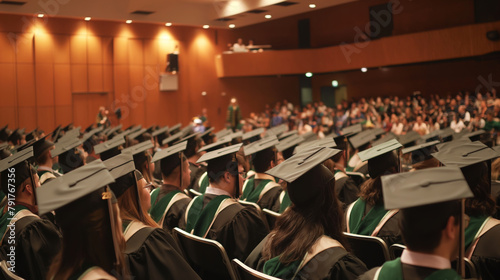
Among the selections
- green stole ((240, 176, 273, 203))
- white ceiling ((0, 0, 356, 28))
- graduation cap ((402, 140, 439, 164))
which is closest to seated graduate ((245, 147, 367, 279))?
green stole ((240, 176, 273, 203))

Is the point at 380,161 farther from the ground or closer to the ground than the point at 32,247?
farther from the ground

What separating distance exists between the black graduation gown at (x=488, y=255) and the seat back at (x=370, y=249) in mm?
531

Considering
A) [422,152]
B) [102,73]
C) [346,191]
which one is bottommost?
[346,191]

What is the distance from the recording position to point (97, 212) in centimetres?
223

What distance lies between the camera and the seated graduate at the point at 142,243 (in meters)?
2.66

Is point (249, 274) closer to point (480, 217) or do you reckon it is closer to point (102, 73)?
point (480, 217)

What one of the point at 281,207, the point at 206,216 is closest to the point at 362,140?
the point at 281,207

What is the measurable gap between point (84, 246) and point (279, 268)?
40.3 inches

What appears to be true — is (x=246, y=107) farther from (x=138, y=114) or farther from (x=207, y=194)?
(x=207, y=194)

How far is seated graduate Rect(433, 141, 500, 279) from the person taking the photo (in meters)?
2.84

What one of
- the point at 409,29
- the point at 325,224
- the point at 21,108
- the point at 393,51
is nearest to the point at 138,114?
the point at 21,108

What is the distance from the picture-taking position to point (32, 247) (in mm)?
3326

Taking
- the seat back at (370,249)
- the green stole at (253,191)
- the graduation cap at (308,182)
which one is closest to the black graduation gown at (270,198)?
the green stole at (253,191)

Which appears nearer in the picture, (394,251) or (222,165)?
(394,251)
